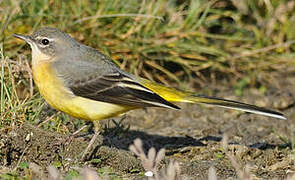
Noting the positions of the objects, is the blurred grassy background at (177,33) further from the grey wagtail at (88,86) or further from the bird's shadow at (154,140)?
the bird's shadow at (154,140)

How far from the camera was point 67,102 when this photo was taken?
5176 millimetres

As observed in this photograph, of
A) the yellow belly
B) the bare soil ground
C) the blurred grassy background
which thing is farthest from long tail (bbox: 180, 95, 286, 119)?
the blurred grassy background

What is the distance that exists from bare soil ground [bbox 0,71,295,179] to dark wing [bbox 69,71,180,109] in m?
0.48

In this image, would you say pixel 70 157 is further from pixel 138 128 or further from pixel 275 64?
pixel 275 64

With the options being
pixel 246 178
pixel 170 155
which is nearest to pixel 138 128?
pixel 170 155

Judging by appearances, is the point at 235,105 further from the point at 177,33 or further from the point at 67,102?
the point at 177,33

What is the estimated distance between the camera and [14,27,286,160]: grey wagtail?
5.21 meters

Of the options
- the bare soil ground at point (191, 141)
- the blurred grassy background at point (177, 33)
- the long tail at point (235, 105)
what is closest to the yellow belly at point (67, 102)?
the bare soil ground at point (191, 141)

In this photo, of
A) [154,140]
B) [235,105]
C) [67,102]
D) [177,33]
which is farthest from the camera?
[177,33]

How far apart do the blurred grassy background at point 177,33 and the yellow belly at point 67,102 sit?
1077mm

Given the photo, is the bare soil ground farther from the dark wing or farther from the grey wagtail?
the dark wing

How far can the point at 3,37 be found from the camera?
21.9ft

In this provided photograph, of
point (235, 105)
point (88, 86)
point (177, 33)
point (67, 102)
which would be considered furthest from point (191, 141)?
point (177, 33)

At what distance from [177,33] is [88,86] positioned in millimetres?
2805
